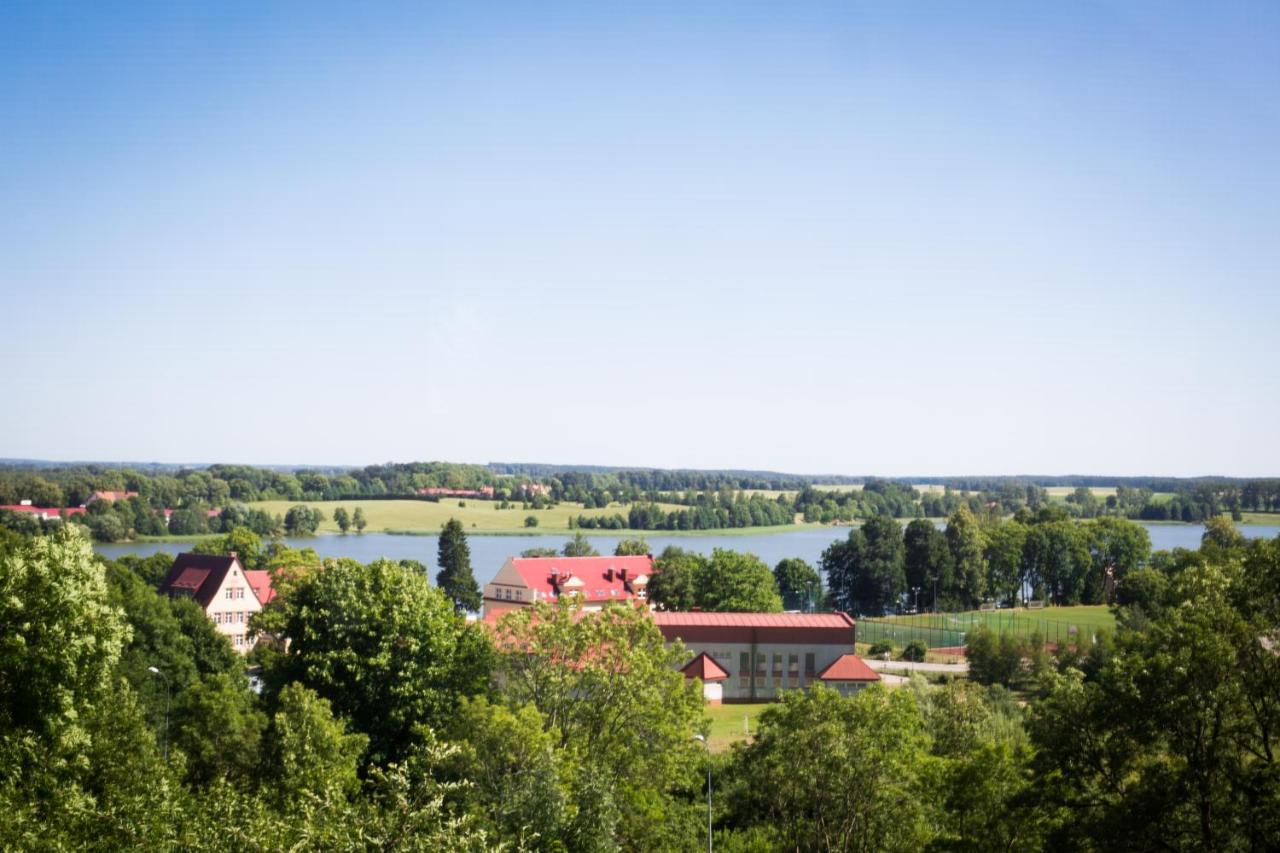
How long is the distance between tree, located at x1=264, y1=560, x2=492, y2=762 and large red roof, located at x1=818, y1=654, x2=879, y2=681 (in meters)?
23.2

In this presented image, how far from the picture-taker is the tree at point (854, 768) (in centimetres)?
2098

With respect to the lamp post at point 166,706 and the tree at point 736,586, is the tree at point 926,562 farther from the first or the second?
the lamp post at point 166,706

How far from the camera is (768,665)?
5047 centimetres

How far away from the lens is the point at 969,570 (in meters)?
84.2

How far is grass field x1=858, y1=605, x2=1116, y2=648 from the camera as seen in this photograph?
212 feet

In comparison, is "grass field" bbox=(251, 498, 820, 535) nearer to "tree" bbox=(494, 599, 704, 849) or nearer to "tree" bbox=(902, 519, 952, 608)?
"tree" bbox=(902, 519, 952, 608)

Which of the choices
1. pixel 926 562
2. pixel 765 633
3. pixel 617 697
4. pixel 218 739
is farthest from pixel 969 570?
pixel 218 739

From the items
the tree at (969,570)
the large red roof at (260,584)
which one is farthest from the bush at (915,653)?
the large red roof at (260,584)

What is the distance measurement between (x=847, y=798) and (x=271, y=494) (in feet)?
513

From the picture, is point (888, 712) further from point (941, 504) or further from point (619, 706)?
point (941, 504)

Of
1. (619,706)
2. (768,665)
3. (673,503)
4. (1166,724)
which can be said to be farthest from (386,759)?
(673,503)

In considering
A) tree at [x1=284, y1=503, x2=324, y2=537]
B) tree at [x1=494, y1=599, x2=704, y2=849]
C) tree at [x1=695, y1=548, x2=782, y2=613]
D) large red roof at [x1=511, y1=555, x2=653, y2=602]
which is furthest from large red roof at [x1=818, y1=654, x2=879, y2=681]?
tree at [x1=284, y1=503, x2=324, y2=537]

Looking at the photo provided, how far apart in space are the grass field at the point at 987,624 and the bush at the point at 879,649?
1492mm

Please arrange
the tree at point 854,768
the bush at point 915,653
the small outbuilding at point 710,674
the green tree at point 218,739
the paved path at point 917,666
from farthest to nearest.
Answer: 1. the bush at point 915,653
2. the paved path at point 917,666
3. the small outbuilding at point 710,674
4. the green tree at point 218,739
5. the tree at point 854,768
